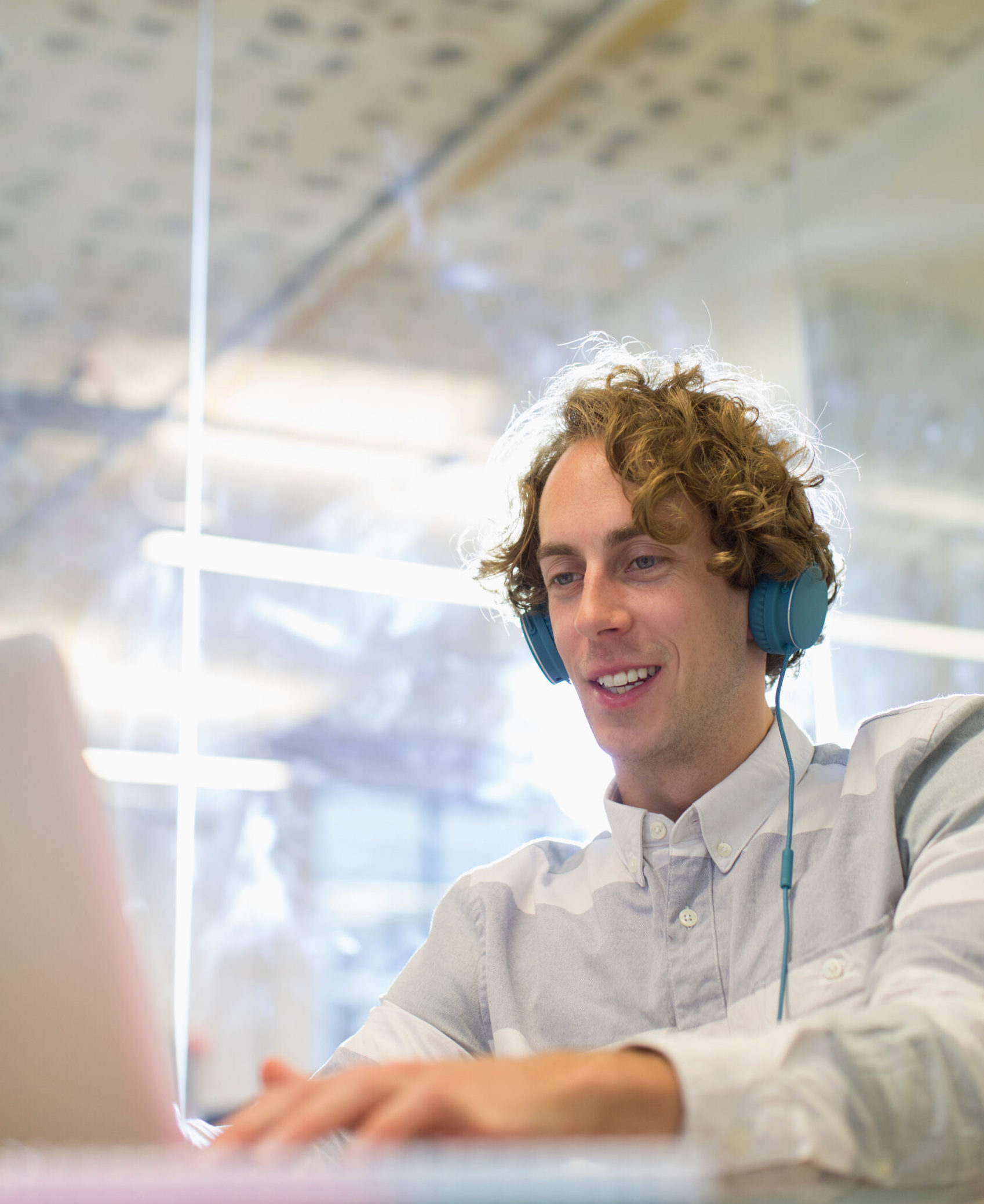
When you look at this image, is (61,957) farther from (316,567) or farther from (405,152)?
(405,152)

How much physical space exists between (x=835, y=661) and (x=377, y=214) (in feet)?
5.00

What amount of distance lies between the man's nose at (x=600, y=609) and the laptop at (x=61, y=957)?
68 cm

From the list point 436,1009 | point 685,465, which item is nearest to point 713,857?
point 436,1009

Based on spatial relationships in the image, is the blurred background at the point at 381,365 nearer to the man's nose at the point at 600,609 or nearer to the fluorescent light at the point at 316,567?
the fluorescent light at the point at 316,567

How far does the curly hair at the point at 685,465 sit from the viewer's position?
122 cm

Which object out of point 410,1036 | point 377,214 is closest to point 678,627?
point 410,1036

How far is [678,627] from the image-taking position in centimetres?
118

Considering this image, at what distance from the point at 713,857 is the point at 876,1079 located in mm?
469

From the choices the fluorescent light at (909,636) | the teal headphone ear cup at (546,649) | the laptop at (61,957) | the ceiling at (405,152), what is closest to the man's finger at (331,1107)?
the laptop at (61,957)

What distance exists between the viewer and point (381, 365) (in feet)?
9.04

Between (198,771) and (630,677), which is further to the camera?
(198,771)

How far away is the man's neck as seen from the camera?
1.16m

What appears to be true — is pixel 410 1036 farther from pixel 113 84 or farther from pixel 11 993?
pixel 113 84

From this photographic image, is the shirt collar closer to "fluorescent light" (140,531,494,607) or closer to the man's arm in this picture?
the man's arm
